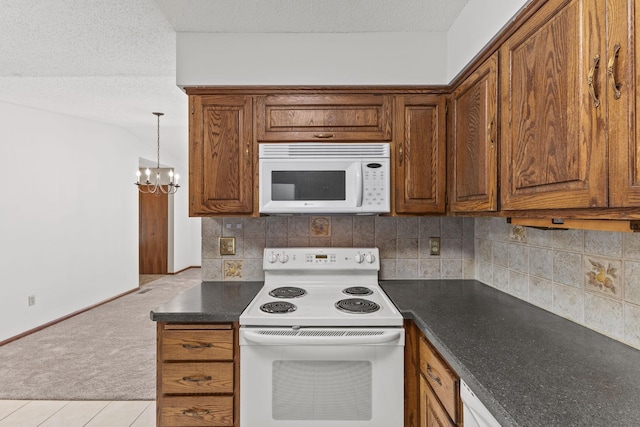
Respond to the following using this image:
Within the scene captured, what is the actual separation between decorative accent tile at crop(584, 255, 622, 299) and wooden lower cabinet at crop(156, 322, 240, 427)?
1461 millimetres

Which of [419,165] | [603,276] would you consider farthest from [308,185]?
[603,276]

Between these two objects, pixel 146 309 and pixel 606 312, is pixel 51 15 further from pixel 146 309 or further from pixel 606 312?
pixel 146 309

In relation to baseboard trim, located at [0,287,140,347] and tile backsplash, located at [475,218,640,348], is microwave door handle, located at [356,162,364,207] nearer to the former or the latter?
tile backsplash, located at [475,218,640,348]

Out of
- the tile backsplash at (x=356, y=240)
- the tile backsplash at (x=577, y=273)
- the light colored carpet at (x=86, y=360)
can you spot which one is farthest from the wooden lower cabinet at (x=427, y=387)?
the light colored carpet at (x=86, y=360)

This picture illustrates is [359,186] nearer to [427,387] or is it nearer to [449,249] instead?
[449,249]

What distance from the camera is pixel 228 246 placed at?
2213 millimetres

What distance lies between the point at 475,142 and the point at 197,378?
167 centimetres

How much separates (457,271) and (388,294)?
2.10 ft

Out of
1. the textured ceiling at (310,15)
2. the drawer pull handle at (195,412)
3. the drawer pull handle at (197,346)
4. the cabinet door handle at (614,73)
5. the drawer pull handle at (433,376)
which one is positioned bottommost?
the drawer pull handle at (195,412)

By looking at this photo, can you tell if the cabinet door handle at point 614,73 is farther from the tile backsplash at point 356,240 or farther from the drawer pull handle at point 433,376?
the tile backsplash at point 356,240

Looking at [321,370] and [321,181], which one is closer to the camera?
[321,370]

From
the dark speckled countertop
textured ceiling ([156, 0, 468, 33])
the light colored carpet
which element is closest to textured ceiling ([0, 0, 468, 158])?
textured ceiling ([156, 0, 468, 33])

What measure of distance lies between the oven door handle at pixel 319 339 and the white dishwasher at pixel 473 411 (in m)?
0.44

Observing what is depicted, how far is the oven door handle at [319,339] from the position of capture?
1458mm
